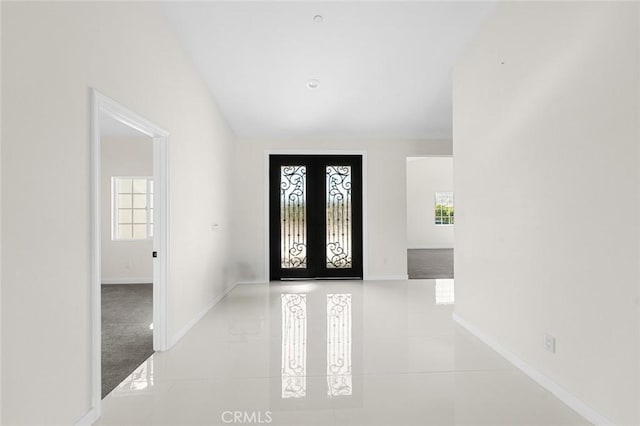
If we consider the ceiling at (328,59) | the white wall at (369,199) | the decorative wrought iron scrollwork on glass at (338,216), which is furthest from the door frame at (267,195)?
the ceiling at (328,59)

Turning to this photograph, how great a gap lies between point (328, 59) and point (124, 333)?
12.2 feet

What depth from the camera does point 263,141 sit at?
614 centimetres

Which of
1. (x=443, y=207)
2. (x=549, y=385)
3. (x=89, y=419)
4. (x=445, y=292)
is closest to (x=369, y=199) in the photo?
(x=445, y=292)

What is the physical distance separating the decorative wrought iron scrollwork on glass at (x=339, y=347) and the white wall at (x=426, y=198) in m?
8.17

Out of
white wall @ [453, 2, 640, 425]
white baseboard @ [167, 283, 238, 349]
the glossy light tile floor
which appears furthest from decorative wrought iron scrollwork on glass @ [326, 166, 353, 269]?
white wall @ [453, 2, 640, 425]

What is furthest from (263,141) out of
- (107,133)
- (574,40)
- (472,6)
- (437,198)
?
(437,198)

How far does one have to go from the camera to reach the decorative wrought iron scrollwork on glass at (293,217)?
6.20 m

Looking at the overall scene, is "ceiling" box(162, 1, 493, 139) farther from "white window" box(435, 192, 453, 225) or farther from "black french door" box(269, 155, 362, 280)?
"white window" box(435, 192, 453, 225)

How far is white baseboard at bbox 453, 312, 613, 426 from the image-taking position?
6.44 ft

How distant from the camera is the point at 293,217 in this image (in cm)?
619

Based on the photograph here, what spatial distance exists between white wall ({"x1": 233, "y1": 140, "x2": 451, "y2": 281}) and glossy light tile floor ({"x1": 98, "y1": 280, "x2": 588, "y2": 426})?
81.9 inches

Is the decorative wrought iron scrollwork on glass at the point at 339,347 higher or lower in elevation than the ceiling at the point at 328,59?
lower

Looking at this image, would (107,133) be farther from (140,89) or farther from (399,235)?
(399,235)

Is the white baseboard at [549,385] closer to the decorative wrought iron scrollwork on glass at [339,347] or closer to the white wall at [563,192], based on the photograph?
the white wall at [563,192]
